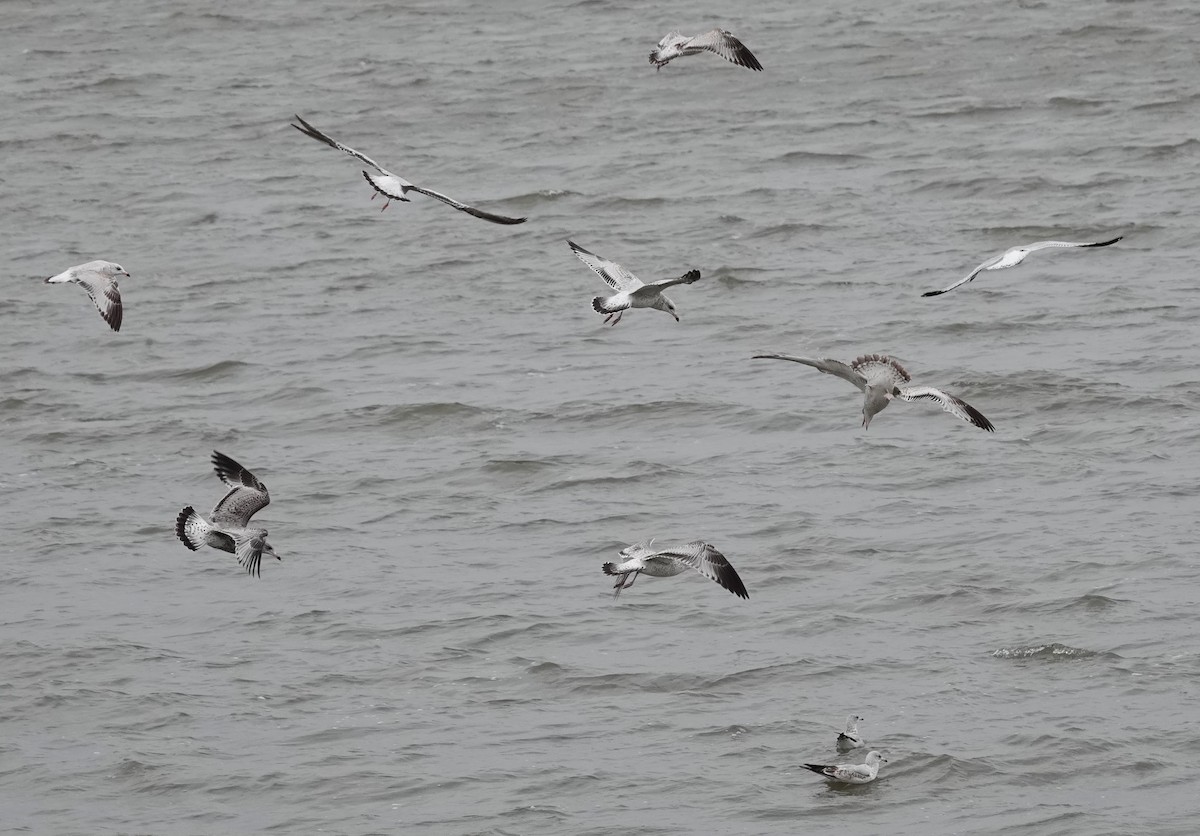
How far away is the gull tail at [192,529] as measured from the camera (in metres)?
13.8

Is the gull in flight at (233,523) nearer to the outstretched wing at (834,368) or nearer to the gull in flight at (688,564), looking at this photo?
the gull in flight at (688,564)

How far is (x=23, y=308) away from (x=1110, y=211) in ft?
44.4

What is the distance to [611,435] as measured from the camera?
21.4m

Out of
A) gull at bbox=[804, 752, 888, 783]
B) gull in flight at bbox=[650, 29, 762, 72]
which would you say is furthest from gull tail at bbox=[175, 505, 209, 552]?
gull in flight at bbox=[650, 29, 762, 72]

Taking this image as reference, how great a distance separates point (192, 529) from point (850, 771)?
4532 millimetres

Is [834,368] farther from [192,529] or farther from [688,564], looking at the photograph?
[192,529]

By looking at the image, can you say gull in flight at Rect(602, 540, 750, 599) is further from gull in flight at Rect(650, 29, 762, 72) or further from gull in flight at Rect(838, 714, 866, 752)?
gull in flight at Rect(650, 29, 762, 72)

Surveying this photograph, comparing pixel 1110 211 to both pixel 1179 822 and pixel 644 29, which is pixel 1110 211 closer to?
pixel 644 29

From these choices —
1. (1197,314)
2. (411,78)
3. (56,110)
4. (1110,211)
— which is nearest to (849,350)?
(1197,314)

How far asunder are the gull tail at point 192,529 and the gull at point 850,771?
418 cm

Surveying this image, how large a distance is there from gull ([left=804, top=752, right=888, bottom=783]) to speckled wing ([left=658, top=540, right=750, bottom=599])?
4.19 feet

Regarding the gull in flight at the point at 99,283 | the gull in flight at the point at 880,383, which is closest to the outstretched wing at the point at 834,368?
the gull in flight at the point at 880,383

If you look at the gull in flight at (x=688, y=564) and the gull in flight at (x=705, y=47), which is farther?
the gull in flight at (x=705, y=47)

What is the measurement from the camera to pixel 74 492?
67.1ft
